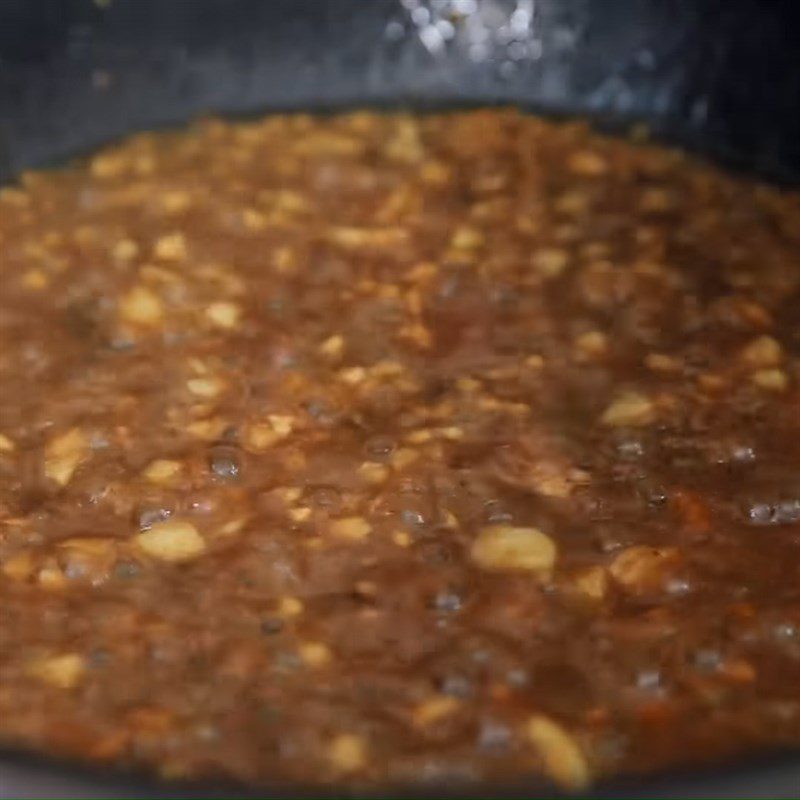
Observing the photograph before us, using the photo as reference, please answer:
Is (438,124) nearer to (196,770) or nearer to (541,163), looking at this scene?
(541,163)

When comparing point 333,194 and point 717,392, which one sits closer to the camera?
point 717,392

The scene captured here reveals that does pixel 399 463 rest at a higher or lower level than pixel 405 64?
lower

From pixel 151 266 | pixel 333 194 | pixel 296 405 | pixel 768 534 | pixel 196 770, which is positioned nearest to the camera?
pixel 196 770

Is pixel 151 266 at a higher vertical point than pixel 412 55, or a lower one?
lower

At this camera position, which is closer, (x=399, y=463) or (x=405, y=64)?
(x=399, y=463)

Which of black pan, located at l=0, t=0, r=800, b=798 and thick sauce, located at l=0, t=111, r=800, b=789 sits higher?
black pan, located at l=0, t=0, r=800, b=798

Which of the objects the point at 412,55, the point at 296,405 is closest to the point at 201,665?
the point at 296,405
